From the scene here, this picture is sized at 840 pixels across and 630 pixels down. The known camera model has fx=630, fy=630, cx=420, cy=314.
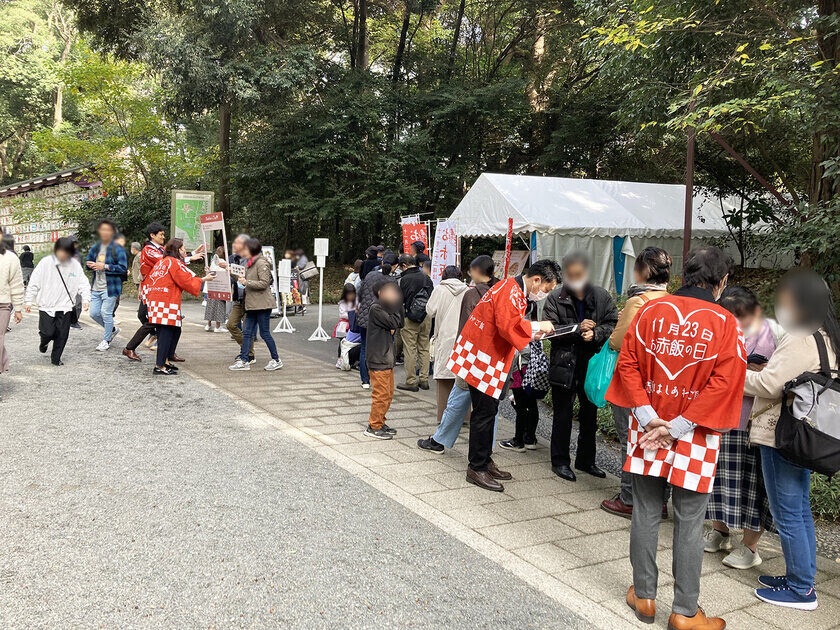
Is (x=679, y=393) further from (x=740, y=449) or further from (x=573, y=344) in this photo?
(x=573, y=344)

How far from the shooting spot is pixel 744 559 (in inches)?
143

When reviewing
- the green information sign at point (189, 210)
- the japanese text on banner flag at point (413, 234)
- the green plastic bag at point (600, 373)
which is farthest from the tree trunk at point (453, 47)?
the green plastic bag at point (600, 373)

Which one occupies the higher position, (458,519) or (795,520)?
(795,520)

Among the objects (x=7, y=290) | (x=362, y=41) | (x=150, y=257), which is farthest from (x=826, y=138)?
A: (x=362, y=41)

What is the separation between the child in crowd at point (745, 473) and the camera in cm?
356

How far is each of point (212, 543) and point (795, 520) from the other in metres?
3.03

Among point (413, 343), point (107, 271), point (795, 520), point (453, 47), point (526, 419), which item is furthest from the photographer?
point (453, 47)

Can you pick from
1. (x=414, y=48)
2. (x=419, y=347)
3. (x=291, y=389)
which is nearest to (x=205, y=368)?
(x=291, y=389)

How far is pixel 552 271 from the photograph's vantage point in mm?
4984

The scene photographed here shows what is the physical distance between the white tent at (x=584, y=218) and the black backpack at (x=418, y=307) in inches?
149

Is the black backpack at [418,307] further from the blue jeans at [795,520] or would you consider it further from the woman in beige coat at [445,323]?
the blue jeans at [795,520]

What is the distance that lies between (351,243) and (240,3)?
9.90 meters

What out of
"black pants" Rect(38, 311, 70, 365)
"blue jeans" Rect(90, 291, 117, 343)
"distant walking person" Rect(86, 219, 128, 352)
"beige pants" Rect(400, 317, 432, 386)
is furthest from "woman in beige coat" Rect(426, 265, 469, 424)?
"blue jeans" Rect(90, 291, 117, 343)

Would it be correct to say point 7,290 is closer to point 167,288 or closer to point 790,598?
point 167,288
